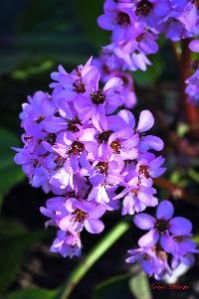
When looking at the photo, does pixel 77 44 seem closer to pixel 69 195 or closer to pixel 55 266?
pixel 55 266

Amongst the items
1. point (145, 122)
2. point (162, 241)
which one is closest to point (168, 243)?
point (162, 241)

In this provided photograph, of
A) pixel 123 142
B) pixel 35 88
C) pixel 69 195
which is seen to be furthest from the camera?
pixel 35 88

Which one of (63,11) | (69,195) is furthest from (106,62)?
(63,11)

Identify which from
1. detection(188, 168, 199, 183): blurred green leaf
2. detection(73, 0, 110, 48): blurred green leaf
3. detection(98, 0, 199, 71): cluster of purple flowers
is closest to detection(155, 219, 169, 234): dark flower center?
detection(98, 0, 199, 71): cluster of purple flowers

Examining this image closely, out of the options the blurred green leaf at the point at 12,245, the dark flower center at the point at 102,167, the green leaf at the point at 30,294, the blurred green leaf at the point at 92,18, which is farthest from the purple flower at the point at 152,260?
the blurred green leaf at the point at 92,18

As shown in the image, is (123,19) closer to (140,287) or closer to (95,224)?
(95,224)

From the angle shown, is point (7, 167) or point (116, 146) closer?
point (116, 146)

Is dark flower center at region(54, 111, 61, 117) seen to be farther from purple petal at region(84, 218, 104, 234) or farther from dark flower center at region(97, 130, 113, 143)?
purple petal at region(84, 218, 104, 234)
